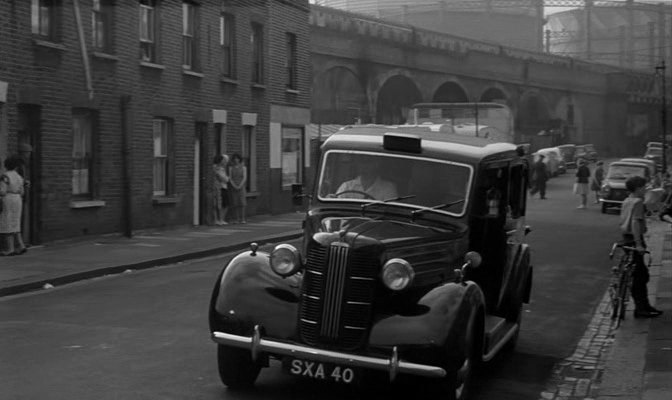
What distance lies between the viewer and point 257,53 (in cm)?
3027

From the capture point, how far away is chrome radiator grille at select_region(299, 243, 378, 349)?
681cm

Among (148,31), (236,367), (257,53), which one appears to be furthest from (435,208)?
(257,53)

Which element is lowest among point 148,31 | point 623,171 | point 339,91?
point 623,171

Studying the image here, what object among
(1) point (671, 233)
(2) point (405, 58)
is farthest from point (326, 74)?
(1) point (671, 233)

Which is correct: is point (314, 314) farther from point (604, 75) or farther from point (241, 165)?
point (604, 75)

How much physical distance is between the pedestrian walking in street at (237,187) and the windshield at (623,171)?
48.0 feet

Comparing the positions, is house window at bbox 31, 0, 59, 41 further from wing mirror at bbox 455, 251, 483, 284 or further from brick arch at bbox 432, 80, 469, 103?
brick arch at bbox 432, 80, 469, 103

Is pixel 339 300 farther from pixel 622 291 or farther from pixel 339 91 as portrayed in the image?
pixel 339 91

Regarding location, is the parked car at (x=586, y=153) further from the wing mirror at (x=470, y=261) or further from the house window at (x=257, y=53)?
the wing mirror at (x=470, y=261)

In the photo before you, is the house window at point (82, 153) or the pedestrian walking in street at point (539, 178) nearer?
→ the house window at point (82, 153)

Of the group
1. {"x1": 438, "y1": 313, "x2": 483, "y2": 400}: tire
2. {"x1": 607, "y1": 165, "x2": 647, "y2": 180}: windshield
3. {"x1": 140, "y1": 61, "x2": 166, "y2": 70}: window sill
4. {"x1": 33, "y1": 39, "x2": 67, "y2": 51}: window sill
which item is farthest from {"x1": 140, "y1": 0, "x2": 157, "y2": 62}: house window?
{"x1": 607, "y1": 165, "x2": 647, "y2": 180}: windshield

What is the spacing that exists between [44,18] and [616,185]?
21.7m

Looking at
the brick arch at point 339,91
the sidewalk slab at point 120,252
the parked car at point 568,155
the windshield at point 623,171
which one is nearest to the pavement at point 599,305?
the sidewalk slab at point 120,252

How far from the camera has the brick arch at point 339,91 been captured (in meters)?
50.7
